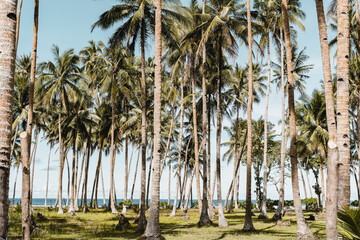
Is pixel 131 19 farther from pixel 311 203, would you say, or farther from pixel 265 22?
pixel 311 203

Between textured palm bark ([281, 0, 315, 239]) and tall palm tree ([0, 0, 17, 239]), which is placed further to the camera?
textured palm bark ([281, 0, 315, 239])

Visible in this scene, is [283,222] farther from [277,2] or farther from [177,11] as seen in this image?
[277,2]

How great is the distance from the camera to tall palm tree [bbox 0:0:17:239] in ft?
12.2

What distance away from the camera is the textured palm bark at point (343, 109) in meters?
6.58

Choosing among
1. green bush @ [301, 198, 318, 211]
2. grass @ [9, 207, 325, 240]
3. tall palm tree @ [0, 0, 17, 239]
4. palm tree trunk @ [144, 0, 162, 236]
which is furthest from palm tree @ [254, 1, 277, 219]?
tall palm tree @ [0, 0, 17, 239]

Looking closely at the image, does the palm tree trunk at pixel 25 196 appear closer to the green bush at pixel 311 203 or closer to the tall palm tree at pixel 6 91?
the tall palm tree at pixel 6 91

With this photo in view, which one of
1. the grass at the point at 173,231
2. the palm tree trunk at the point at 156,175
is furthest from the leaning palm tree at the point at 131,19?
the grass at the point at 173,231

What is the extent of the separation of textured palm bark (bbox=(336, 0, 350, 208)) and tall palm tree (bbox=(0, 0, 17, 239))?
5955 mm

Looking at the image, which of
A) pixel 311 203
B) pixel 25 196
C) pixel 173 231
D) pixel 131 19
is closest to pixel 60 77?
pixel 131 19

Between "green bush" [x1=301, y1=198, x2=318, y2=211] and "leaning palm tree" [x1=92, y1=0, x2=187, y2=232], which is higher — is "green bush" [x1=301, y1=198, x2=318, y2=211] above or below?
below

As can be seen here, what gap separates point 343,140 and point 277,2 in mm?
20679

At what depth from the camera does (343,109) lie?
22.5 ft

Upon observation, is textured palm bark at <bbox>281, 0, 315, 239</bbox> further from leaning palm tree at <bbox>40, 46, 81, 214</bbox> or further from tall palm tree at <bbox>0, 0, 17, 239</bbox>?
leaning palm tree at <bbox>40, 46, 81, 214</bbox>

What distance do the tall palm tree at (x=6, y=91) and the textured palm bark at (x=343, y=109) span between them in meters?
5.96
